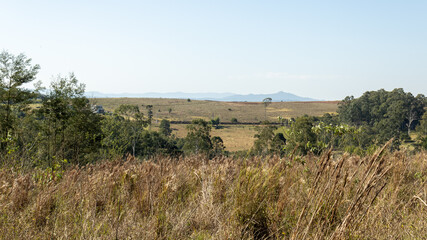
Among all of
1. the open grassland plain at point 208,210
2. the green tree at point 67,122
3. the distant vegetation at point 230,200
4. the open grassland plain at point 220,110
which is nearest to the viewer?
the distant vegetation at point 230,200

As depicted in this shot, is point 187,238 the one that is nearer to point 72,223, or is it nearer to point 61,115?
point 72,223

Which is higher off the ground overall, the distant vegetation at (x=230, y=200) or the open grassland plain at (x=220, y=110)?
the distant vegetation at (x=230, y=200)

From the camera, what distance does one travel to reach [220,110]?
145125mm

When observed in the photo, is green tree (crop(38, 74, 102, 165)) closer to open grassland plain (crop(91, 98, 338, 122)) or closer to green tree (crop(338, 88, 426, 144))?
green tree (crop(338, 88, 426, 144))

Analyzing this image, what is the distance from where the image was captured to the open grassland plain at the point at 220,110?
418 feet

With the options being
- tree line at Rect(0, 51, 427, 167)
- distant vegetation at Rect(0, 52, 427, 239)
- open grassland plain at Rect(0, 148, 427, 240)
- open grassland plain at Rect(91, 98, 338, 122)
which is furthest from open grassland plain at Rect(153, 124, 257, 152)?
open grassland plain at Rect(0, 148, 427, 240)

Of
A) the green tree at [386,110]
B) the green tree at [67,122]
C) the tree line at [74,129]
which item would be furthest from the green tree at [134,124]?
the green tree at [386,110]

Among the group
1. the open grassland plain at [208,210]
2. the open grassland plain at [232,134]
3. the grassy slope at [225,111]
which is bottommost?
the open grassland plain at [232,134]

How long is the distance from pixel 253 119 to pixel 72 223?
12429cm

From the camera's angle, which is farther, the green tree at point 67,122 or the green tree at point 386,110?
the green tree at point 386,110

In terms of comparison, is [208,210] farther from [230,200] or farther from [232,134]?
[232,134]

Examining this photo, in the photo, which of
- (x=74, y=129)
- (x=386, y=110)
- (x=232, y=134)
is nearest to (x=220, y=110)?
(x=232, y=134)

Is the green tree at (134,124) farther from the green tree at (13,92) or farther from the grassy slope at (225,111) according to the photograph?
the grassy slope at (225,111)

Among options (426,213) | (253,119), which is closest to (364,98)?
(253,119)
